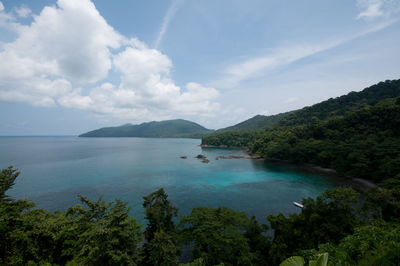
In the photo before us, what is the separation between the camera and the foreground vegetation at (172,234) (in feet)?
26.5

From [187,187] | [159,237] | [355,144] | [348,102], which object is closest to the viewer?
[159,237]

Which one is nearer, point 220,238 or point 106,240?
point 106,240

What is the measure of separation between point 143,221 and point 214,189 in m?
14.0

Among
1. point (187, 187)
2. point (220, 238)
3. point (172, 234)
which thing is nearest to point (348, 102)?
point (187, 187)

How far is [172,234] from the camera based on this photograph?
450 inches

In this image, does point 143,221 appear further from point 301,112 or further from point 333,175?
point 301,112

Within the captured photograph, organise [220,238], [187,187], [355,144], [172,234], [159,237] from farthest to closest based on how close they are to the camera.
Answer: [355,144] → [187,187] → [172,234] → [220,238] → [159,237]

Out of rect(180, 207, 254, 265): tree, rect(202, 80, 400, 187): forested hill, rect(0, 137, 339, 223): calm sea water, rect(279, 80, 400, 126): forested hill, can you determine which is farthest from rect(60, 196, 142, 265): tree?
rect(279, 80, 400, 126): forested hill

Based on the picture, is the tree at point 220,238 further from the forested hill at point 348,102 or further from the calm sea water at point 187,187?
the forested hill at point 348,102

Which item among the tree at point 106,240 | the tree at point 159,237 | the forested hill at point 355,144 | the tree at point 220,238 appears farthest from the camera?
the forested hill at point 355,144

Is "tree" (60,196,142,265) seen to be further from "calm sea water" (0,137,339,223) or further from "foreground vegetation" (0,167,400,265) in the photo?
"calm sea water" (0,137,339,223)

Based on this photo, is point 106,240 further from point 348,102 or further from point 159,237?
point 348,102

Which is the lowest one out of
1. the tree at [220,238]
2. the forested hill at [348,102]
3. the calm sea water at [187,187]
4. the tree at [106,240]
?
the calm sea water at [187,187]

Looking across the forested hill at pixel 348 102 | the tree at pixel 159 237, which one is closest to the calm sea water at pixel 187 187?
the tree at pixel 159 237
